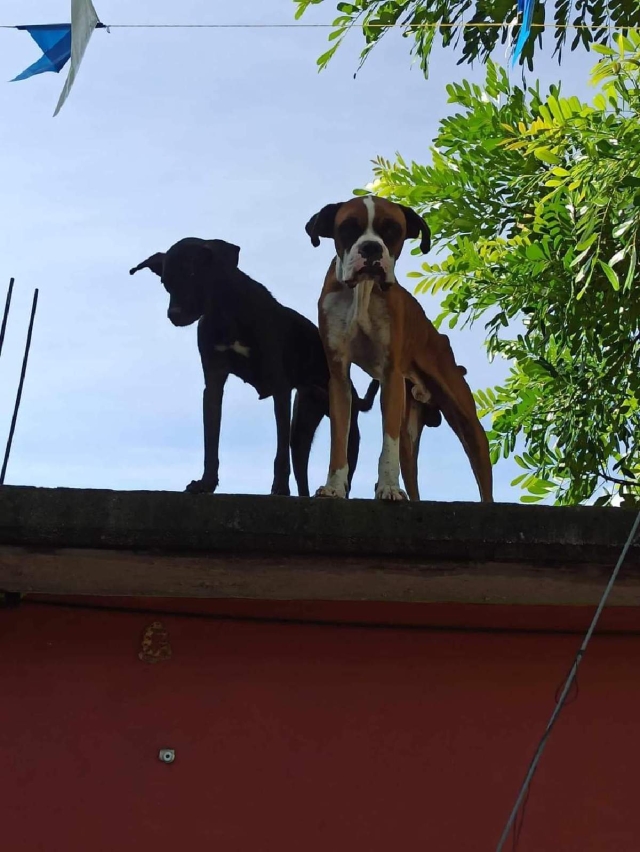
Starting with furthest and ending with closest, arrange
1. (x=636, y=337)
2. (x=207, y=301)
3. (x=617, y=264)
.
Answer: (x=636, y=337) → (x=617, y=264) → (x=207, y=301)

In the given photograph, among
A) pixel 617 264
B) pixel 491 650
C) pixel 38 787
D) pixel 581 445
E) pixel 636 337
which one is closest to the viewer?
pixel 38 787

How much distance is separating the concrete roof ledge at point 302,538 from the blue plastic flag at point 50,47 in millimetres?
2779

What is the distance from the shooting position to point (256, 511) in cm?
308

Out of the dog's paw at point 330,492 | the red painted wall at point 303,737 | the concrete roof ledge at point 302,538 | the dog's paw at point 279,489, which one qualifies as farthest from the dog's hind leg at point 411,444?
the concrete roof ledge at point 302,538

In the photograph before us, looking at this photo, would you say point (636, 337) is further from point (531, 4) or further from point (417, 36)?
point (531, 4)

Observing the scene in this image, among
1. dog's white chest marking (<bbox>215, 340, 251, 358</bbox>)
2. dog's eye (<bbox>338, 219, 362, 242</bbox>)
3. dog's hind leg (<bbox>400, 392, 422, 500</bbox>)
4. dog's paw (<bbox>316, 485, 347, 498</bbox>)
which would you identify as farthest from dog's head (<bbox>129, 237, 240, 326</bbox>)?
dog's hind leg (<bbox>400, 392, 422, 500</bbox>)

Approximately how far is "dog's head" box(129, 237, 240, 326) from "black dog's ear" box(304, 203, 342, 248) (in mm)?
378

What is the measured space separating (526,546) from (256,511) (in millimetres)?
762

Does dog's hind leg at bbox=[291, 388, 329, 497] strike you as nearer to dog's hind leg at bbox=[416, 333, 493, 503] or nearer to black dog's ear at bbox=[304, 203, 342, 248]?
dog's hind leg at bbox=[416, 333, 493, 503]

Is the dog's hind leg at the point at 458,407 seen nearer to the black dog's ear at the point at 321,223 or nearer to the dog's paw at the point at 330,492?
the black dog's ear at the point at 321,223

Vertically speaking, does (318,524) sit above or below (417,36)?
below

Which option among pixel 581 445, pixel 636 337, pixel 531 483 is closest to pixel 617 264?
pixel 636 337

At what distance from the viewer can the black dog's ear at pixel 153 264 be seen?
458cm

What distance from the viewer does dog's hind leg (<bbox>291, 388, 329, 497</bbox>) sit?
509cm
